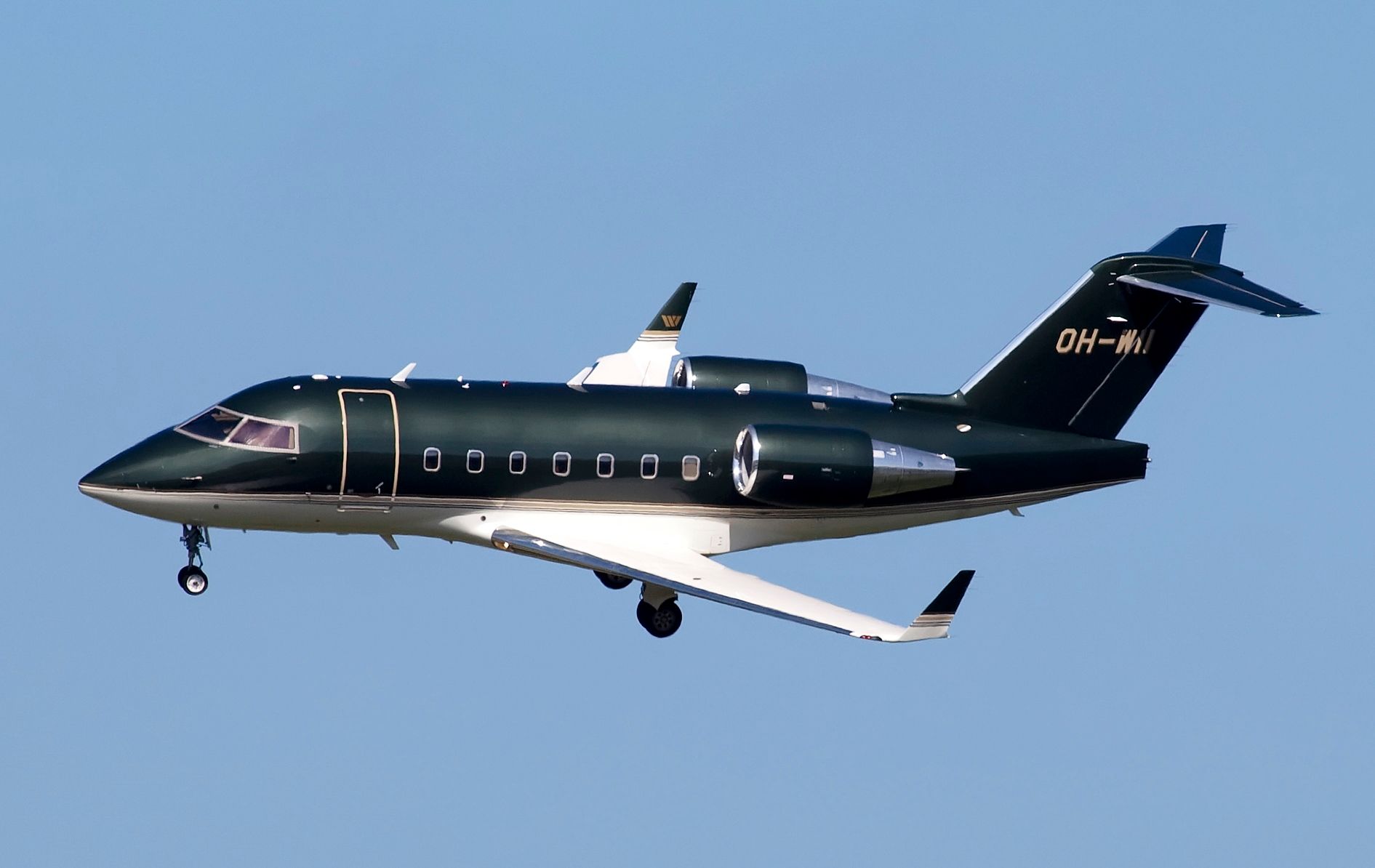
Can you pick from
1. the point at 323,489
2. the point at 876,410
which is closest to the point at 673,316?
the point at 876,410

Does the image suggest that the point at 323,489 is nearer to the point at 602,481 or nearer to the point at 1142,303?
the point at 602,481

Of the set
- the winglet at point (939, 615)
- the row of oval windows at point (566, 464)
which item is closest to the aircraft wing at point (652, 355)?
the row of oval windows at point (566, 464)

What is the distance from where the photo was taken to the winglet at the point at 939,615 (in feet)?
130

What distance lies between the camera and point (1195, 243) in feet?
160

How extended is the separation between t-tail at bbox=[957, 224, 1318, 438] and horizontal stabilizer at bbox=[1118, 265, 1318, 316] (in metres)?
0.04

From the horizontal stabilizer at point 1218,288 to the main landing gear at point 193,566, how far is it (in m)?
19.0

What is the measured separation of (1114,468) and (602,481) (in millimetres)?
10820

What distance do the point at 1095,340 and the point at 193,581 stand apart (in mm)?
18664

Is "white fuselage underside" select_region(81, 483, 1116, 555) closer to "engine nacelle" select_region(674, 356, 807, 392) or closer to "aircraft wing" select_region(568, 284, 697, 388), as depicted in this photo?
"engine nacelle" select_region(674, 356, 807, 392)

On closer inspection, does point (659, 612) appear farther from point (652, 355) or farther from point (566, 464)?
point (652, 355)

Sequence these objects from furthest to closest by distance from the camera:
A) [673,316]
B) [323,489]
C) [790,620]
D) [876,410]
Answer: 1. [673,316]
2. [876,410]
3. [323,489]
4. [790,620]

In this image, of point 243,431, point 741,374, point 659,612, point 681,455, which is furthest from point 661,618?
point 243,431

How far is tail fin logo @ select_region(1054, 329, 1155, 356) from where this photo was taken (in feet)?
157

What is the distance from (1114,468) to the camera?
47969 mm
